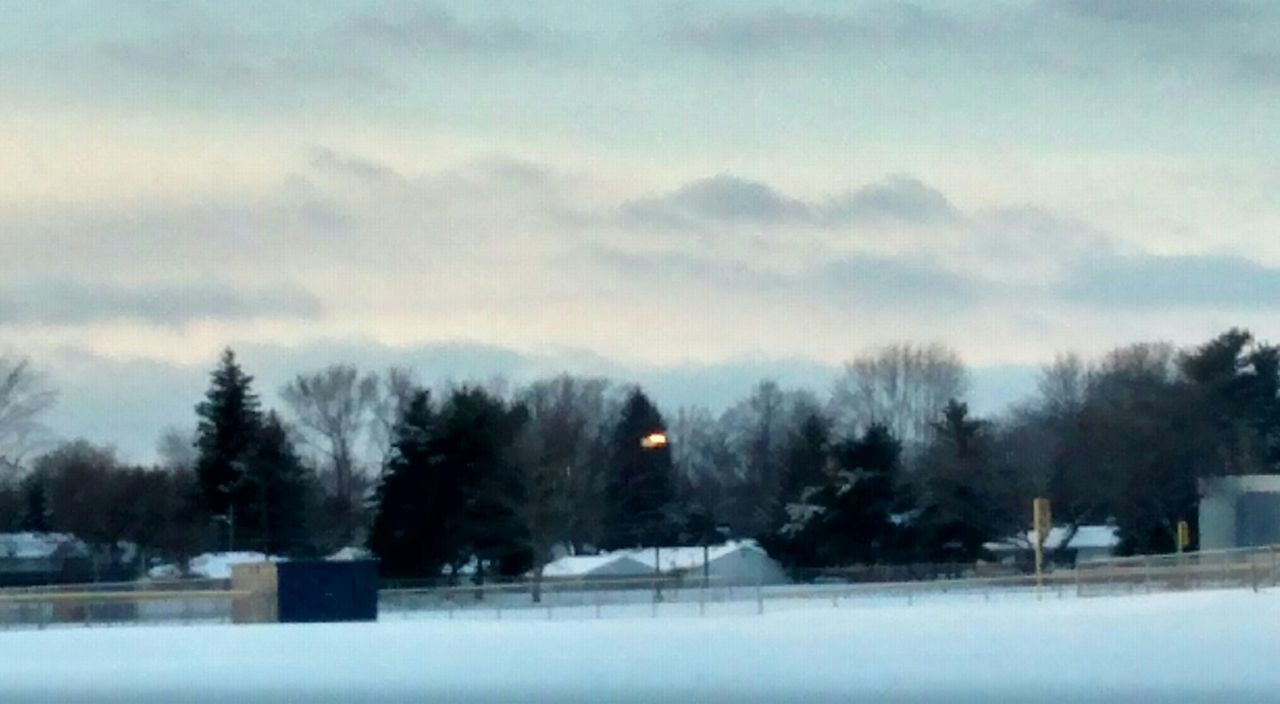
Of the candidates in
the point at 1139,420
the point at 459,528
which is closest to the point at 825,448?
the point at 1139,420

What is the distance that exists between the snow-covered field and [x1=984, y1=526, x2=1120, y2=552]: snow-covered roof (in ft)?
144

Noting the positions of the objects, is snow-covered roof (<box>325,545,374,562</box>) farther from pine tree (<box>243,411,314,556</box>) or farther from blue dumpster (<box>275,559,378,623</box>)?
blue dumpster (<box>275,559,378,623</box>)

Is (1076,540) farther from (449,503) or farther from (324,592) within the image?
(324,592)

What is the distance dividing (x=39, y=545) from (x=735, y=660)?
54.8 meters

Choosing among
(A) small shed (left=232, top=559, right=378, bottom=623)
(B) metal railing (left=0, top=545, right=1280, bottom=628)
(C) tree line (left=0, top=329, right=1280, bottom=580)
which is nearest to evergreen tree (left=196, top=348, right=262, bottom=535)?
(C) tree line (left=0, top=329, right=1280, bottom=580)

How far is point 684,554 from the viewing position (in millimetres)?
85125

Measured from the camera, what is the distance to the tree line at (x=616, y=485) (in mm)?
69812

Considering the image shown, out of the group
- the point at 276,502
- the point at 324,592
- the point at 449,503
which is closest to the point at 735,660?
the point at 324,592

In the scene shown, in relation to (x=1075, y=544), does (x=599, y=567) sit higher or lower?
lower

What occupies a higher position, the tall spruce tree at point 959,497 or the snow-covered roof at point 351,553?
the tall spruce tree at point 959,497

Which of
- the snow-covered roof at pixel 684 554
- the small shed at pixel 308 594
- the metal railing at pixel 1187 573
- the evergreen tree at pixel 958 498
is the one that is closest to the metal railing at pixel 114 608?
the small shed at pixel 308 594

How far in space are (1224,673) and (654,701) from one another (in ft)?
24.2

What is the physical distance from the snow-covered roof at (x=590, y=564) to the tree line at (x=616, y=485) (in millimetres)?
1256

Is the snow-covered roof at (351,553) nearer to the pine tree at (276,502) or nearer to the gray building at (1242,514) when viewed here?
the pine tree at (276,502)
